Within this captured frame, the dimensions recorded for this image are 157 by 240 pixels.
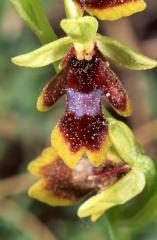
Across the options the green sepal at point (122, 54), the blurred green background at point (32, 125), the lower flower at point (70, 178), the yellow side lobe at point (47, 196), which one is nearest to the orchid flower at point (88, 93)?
the green sepal at point (122, 54)

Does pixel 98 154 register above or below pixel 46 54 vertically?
below

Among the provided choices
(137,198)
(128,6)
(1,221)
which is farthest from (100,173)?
(1,221)

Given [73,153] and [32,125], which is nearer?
[73,153]

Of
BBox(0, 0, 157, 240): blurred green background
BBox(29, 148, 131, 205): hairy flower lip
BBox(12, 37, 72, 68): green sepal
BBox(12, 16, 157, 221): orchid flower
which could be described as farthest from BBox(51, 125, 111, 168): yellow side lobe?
BBox(0, 0, 157, 240): blurred green background

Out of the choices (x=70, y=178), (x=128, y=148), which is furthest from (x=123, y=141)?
(x=70, y=178)

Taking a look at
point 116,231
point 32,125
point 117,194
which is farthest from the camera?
point 32,125

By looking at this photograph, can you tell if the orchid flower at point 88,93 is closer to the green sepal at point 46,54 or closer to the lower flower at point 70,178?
the green sepal at point 46,54

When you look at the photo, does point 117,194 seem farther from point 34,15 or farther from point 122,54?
point 34,15
